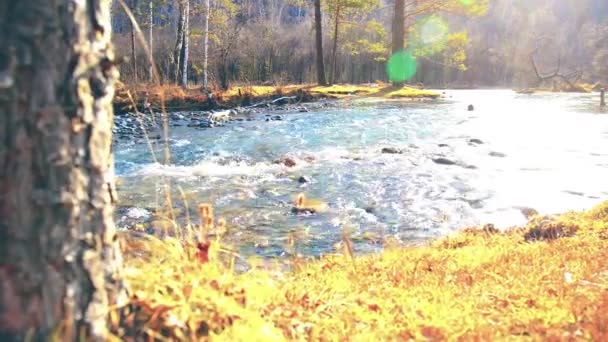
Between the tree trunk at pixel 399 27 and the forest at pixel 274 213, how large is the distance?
26.6ft

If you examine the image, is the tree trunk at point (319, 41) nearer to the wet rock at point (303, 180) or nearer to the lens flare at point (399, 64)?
the lens flare at point (399, 64)

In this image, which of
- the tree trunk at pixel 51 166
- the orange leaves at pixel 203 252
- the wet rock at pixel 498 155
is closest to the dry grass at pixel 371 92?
the wet rock at pixel 498 155

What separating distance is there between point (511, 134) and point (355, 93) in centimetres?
999

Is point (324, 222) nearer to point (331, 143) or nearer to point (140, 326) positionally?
point (140, 326)

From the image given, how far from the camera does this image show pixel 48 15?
1.46 m

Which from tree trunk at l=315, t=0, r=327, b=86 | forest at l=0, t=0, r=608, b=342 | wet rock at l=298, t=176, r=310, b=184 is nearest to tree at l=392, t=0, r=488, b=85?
tree trunk at l=315, t=0, r=327, b=86

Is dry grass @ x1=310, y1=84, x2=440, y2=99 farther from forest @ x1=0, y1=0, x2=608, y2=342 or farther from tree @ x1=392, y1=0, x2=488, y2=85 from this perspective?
forest @ x1=0, y1=0, x2=608, y2=342

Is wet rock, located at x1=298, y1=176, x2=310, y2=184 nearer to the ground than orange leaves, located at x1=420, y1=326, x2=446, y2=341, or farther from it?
nearer to the ground

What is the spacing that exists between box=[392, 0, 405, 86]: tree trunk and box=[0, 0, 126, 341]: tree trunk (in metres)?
24.0

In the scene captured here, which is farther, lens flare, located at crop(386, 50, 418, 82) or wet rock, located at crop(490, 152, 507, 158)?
lens flare, located at crop(386, 50, 418, 82)

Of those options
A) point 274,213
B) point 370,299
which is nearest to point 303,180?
point 274,213

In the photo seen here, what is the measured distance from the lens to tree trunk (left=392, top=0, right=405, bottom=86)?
79.4 feet

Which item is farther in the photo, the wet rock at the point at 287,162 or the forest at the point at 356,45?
the forest at the point at 356,45

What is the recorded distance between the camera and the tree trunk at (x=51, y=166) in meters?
1.45
